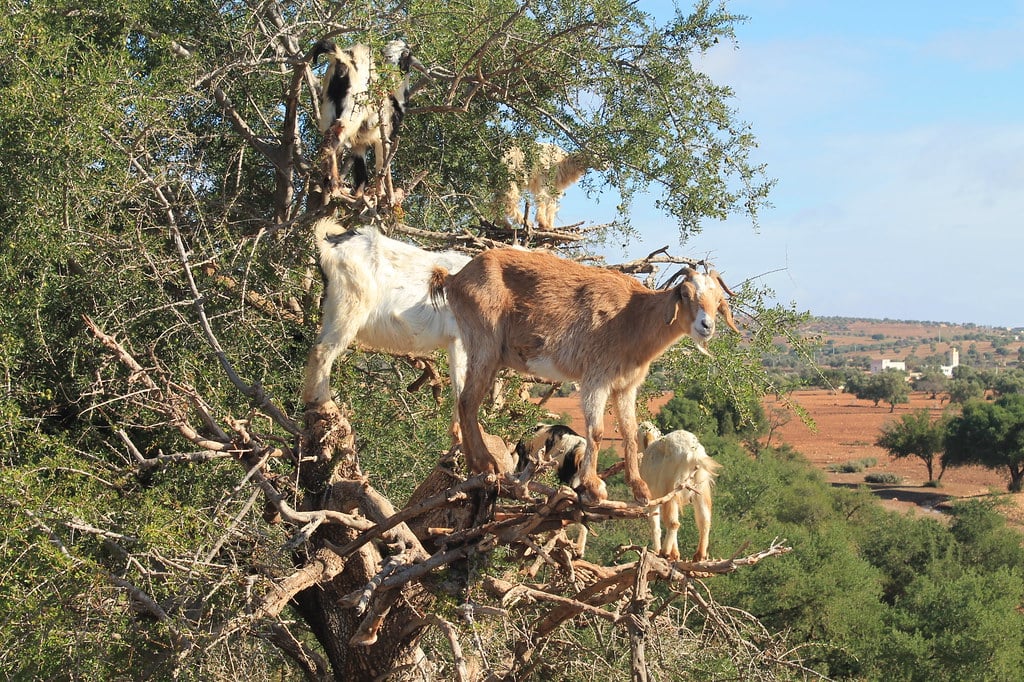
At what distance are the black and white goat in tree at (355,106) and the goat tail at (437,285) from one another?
827 millimetres

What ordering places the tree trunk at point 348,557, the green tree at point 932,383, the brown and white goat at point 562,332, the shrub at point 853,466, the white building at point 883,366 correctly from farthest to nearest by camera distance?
1. the white building at point 883,366
2. the green tree at point 932,383
3. the shrub at point 853,466
4. the tree trunk at point 348,557
5. the brown and white goat at point 562,332

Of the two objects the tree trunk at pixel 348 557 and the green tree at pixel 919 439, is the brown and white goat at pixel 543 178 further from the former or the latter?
the green tree at pixel 919 439

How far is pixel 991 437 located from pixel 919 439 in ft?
8.87

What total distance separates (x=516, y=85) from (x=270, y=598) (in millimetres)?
5173

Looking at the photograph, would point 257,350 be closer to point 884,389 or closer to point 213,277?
point 213,277

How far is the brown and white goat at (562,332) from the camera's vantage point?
5.02 m

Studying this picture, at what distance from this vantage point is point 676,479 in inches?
258

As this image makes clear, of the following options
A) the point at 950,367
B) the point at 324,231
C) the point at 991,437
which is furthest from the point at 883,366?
the point at 324,231

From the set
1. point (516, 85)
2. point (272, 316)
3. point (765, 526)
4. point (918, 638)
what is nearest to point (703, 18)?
point (516, 85)

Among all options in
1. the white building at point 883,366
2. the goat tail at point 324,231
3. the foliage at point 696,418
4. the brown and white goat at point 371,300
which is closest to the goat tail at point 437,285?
the brown and white goat at point 371,300

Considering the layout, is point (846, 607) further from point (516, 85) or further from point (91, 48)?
point (91, 48)

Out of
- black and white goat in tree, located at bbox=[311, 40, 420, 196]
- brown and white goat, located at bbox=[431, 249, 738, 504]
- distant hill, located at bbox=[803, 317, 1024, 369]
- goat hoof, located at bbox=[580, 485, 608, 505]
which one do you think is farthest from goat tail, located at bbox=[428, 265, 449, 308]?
distant hill, located at bbox=[803, 317, 1024, 369]

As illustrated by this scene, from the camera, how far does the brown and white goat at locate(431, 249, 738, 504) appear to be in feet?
16.5

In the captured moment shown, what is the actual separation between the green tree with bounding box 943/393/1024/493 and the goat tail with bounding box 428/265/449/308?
93.9ft
